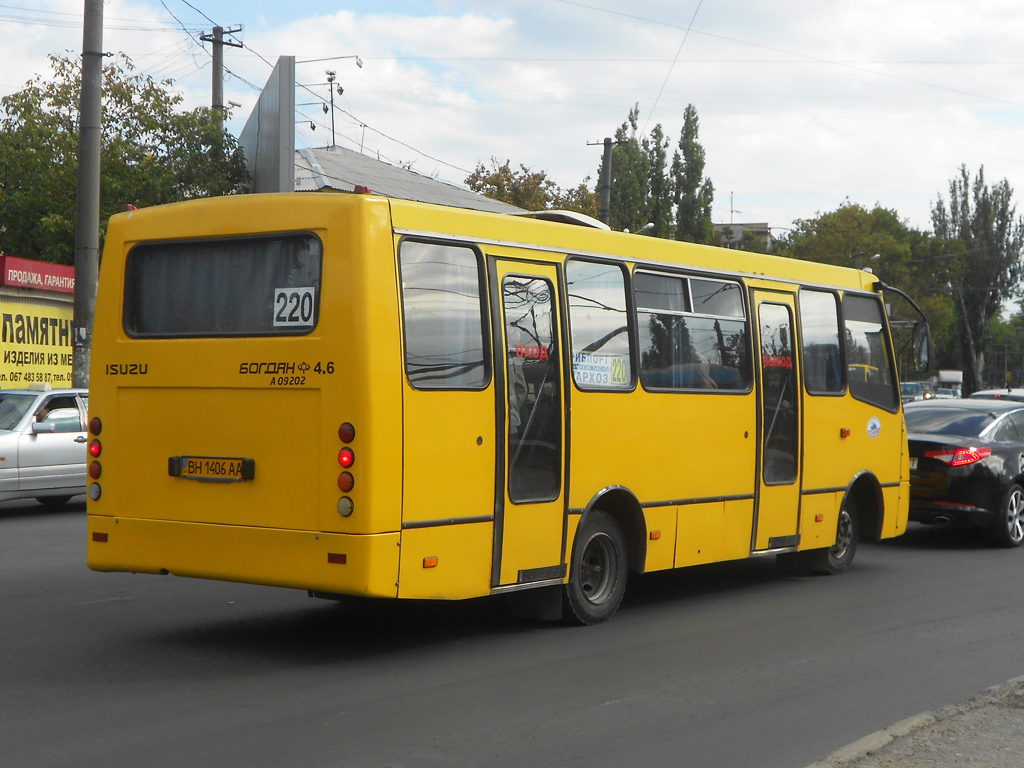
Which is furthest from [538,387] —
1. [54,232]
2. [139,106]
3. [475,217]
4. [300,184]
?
[139,106]

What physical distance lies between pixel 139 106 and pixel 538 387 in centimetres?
2592

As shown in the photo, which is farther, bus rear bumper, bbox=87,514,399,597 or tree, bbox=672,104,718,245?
tree, bbox=672,104,718,245

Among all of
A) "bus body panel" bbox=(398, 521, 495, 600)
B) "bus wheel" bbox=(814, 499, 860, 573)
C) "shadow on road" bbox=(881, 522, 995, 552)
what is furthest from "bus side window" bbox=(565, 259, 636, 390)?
"shadow on road" bbox=(881, 522, 995, 552)

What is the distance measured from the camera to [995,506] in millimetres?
13359

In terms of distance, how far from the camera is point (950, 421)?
46.4 ft

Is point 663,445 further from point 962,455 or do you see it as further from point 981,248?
point 981,248

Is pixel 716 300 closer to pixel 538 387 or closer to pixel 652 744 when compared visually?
pixel 538 387

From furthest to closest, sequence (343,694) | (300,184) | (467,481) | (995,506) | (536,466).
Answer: (300,184), (995,506), (536,466), (467,481), (343,694)

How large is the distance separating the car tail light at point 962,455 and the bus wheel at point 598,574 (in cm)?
589

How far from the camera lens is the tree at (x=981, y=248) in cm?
7588

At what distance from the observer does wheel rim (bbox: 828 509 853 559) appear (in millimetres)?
11578

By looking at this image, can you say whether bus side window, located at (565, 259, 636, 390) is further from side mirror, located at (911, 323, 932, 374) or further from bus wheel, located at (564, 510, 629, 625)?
side mirror, located at (911, 323, 932, 374)

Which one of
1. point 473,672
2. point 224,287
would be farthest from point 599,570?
point 224,287

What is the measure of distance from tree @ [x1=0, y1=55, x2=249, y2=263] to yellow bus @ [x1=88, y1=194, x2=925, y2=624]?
21.7 m
